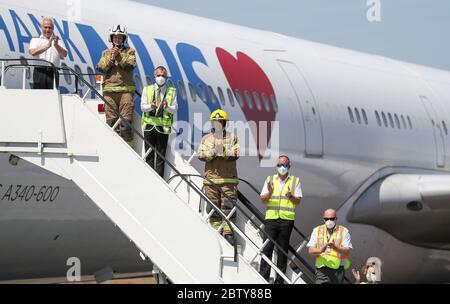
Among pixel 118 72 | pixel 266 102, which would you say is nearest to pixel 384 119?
pixel 266 102

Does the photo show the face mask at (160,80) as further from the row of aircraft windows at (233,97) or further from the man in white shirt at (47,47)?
the row of aircraft windows at (233,97)

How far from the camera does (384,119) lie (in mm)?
21406

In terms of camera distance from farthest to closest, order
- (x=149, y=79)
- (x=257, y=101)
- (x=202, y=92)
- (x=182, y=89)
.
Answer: (x=257, y=101), (x=202, y=92), (x=182, y=89), (x=149, y=79)

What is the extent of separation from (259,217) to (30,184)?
2.68 m

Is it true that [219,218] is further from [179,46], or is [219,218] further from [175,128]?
[179,46]

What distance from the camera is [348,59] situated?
21.8 metres

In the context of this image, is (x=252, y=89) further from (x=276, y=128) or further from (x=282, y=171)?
(x=282, y=171)

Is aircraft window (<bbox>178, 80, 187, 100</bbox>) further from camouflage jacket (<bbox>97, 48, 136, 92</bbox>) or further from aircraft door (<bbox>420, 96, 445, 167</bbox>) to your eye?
aircraft door (<bbox>420, 96, 445, 167</bbox>)

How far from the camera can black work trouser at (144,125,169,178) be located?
36.0ft

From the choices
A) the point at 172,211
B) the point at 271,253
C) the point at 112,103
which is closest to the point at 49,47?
the point at 112,103

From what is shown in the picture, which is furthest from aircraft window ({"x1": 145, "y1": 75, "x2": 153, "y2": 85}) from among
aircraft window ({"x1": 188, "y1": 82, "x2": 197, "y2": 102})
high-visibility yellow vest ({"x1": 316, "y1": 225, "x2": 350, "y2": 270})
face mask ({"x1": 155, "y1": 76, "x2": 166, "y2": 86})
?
high-visibility yellow vest ({"x1": 316, "y1": 225, "x2": 350, "y2": 270})

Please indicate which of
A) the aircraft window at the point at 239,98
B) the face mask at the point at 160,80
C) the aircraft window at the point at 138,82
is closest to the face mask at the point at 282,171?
the face mask at the point at 160,80

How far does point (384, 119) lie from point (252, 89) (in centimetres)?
512
